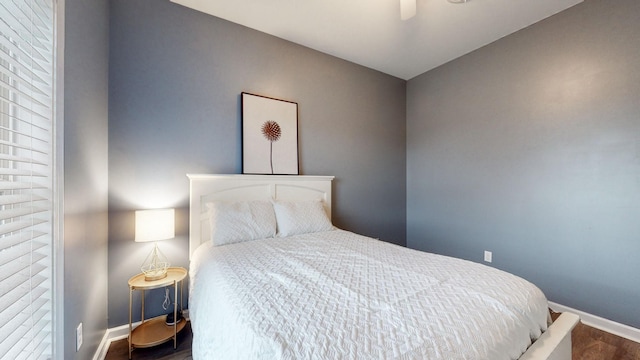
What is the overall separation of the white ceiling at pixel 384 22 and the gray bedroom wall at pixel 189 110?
0.17 meters

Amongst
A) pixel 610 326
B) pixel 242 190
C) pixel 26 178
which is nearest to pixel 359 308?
pixel 26 178

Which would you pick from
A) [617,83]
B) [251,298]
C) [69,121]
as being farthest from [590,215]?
[69,121]

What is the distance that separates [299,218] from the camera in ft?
7.63

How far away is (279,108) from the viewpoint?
2627 millimetres

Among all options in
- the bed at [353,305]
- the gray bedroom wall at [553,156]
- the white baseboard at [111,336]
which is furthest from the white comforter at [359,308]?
the gray bedroom wall at [553,156]

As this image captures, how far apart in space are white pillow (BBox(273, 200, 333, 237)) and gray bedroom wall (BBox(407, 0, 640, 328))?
1.82 m

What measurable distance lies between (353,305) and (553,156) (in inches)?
100

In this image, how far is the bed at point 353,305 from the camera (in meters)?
0.81

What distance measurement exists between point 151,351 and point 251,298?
4.26 feet

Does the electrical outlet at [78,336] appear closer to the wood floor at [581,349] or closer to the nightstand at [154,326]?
the nightstand at [154,326]

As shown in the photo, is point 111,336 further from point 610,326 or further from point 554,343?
point 610,326

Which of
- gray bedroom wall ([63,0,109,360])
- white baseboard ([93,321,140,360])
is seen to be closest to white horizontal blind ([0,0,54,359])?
gray bedroom wall ([63,0,109,360])

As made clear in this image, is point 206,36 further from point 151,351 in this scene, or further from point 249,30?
point 151,351

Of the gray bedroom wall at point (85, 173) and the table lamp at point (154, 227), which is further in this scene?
the table lamp at point (154, 227)
